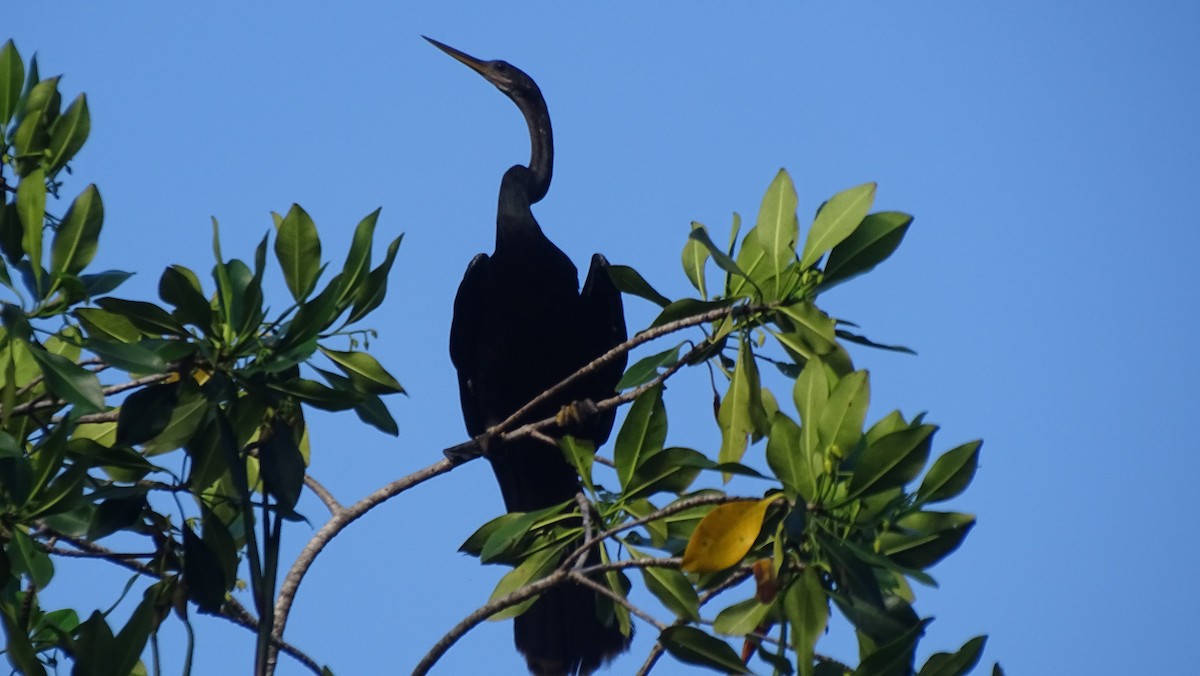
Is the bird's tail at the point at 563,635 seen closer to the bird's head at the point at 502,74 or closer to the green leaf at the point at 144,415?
the green leaf at the point at 144,415

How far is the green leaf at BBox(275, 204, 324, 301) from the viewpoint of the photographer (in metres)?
2.49

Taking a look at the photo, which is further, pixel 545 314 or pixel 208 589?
pixel 545 314

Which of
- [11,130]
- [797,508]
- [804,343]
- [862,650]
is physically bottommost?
[862,650]

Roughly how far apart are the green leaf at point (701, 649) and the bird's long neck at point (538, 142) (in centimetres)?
307

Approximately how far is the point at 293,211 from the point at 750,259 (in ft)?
3.15

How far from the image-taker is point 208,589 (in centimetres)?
246

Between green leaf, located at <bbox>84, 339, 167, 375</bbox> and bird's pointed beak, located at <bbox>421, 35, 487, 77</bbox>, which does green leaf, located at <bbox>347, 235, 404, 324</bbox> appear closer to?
green leaf, located at <bbox>84, 339, 167, 375</bbox>

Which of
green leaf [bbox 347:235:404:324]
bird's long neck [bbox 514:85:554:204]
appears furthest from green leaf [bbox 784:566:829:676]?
bird's long neck [bbox 514:85:554:204]

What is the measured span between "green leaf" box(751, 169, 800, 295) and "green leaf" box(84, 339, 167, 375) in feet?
3.98

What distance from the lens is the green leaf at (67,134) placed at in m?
2.97

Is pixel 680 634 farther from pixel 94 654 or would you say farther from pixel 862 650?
pixel 94 654

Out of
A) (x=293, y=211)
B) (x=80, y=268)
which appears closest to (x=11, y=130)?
(x=80, y=268)

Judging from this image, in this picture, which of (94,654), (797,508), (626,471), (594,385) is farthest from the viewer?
(594,385)

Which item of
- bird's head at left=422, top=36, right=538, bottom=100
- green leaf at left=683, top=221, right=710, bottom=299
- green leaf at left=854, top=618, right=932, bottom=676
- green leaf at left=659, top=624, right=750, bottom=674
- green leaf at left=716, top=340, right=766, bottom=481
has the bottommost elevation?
green leaf at left=854, top=618, right=932, bottom=676
